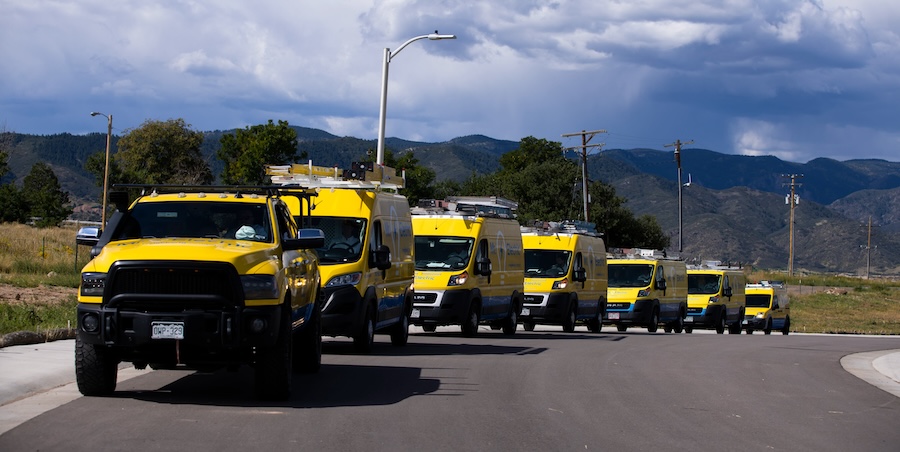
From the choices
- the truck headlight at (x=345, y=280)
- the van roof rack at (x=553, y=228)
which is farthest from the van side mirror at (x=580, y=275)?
the truck headlight at (x=345, y=280)

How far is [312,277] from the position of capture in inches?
543

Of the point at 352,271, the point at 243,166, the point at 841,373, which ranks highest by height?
the point at 243,166

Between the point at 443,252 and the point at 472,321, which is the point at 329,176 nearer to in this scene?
the point at 443,252

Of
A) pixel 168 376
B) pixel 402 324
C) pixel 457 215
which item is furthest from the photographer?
pixel 457 215

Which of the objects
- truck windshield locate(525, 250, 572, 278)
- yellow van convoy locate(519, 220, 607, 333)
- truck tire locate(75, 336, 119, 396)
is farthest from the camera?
truck windshield locate(525, 250, 572, 278)

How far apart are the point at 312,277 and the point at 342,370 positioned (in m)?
1.86

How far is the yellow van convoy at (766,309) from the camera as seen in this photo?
154ft

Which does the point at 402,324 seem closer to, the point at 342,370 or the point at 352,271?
the point at 352,271

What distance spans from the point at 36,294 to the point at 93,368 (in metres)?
19.1

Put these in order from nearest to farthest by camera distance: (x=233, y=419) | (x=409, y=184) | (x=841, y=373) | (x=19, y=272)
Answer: (x=233, y=419) < (x=841, y=373) < (x=19, y=272) < (x=409, y=184)

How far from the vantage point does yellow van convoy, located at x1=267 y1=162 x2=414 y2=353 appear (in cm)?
1678

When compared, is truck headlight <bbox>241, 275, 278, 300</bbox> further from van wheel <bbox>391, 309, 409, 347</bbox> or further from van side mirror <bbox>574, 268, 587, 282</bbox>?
van side mirror <bbox>574, 268, 587, 282</bbox>

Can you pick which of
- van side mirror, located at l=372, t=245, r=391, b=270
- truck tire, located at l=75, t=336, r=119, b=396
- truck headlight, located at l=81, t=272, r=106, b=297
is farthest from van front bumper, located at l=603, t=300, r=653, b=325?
truck headlight, located at l=81, t=272, r=106, b=297

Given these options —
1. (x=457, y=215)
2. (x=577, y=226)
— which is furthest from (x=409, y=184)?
(x=457, y=215)
